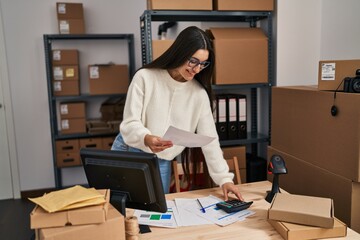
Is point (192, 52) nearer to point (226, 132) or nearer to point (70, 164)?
point (226, 132)

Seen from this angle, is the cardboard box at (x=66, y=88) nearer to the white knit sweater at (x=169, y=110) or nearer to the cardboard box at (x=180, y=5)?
the cardboard box at (x=180, y=5)

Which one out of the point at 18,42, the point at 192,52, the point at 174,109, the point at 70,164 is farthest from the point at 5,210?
the point at 192,52

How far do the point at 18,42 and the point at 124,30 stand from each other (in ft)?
3.51

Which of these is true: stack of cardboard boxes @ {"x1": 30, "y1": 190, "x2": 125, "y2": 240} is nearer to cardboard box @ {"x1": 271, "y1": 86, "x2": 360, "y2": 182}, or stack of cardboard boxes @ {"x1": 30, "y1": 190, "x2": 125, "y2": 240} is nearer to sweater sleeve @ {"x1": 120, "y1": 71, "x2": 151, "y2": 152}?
sweater sleeve @ {"x1": 120, "y1": 71, "x2": 151, "y2": 152}

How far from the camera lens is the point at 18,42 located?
3359 mm

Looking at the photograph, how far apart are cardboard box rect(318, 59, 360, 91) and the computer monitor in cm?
97

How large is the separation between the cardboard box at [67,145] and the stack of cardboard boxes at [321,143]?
2055mm

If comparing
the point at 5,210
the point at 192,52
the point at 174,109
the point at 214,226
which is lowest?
the point at 5,210

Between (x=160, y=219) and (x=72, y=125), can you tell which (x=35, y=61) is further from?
(x=160, y=219)

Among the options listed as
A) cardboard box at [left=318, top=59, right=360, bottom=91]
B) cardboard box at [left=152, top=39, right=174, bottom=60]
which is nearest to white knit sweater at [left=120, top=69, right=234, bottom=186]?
cardboard box at [left=318, top=59, right=360, bottom=91]

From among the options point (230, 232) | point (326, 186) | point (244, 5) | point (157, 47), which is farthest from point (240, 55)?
point (230, 232)

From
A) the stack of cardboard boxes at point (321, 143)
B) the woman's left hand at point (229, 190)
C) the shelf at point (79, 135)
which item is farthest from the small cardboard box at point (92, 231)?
the shelf at point (79, 135)

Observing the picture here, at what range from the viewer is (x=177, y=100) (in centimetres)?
164

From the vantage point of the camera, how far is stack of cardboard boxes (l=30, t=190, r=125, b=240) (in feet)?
2.93
